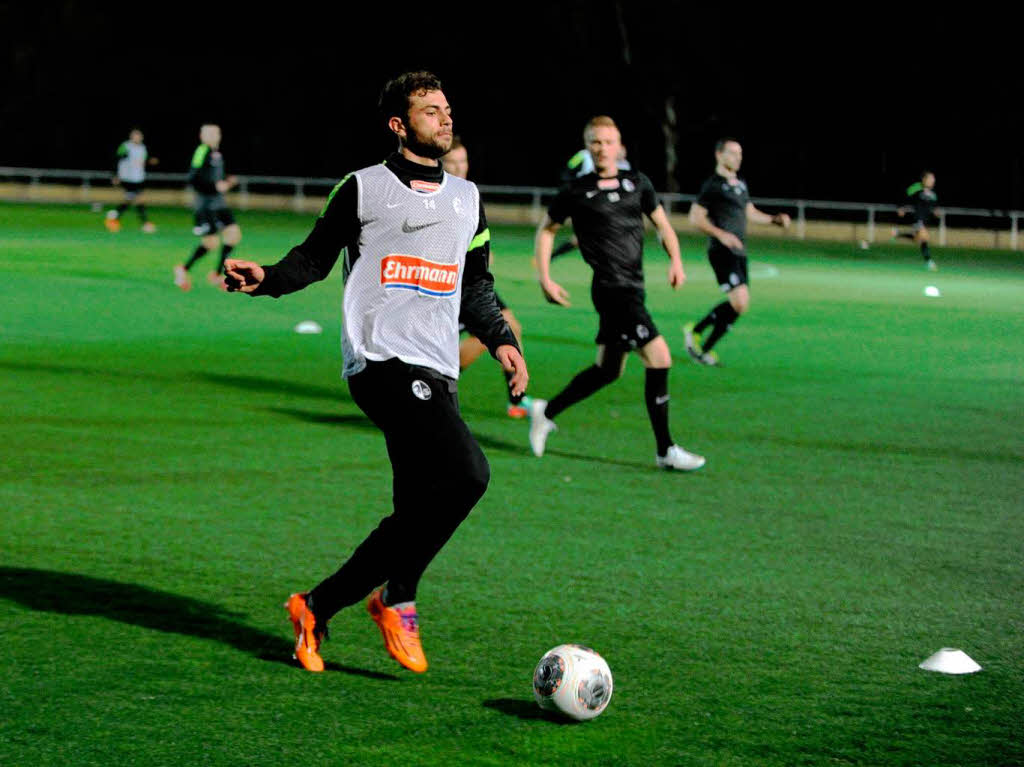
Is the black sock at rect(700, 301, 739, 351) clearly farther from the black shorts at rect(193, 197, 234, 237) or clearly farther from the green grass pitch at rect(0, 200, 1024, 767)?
the black shorts at rect(193, 197, 234, 237)

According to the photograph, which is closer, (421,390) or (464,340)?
(421,390)

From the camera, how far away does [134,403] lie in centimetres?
1244

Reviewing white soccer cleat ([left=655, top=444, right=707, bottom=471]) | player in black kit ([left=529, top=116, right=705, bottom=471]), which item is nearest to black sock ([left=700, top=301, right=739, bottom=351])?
player in black kit ([left=529, top=116, right=705, bottom=471])

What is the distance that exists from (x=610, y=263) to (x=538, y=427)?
1.16 metres

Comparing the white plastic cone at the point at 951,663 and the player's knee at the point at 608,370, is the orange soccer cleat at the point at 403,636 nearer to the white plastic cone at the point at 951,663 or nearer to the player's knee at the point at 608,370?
the white plastic cone at the point at 951,663

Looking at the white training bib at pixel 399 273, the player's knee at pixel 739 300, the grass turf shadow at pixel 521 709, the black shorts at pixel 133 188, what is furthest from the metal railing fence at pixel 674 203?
the grass turf shadow at pixel 521 709

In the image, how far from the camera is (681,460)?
1005cm

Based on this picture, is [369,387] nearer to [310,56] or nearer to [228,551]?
[228,551]

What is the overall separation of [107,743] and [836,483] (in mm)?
5692

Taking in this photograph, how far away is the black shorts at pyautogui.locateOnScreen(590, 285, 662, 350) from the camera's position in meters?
10.7

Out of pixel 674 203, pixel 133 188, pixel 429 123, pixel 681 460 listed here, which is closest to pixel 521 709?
pixel 429 123

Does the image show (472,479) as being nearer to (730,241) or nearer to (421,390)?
(421,390)

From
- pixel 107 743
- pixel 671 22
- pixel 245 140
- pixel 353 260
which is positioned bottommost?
pixel 107 743

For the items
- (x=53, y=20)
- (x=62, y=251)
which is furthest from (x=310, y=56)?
(x=62, y=251)
